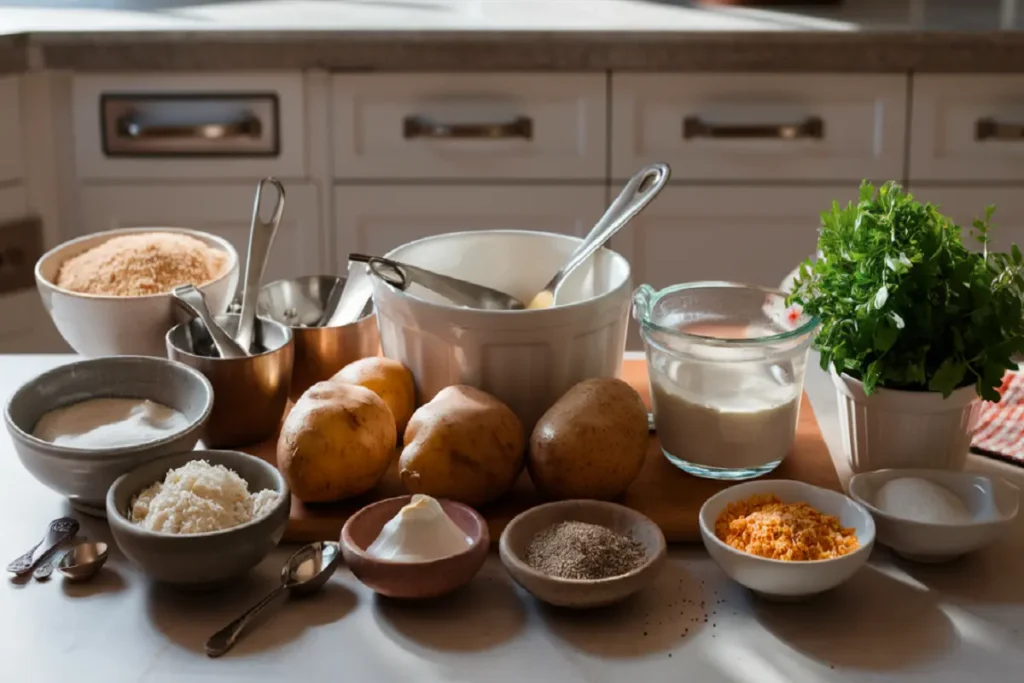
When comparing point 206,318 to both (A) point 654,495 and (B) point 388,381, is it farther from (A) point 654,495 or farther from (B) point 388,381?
(A) point 654,495

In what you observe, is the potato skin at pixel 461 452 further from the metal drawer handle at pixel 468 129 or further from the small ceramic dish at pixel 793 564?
the metal drawer handle at pixel 468 129

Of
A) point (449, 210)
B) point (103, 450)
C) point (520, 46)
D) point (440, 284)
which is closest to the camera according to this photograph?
point (103, 450)

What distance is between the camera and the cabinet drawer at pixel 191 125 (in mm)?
2266

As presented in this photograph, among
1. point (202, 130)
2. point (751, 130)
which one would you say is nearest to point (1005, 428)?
point (751, 130)

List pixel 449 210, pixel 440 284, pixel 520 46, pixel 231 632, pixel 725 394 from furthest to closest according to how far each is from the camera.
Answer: pixel 449 210 → pixel 520 46 → pixel 440 284 → pixel 725 394 → pixel 231 632

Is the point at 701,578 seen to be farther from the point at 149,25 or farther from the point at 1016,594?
the point at 149,25

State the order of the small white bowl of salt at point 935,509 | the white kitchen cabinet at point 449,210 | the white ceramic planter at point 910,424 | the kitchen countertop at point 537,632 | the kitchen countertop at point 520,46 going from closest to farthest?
1. the kitchen countertop at point 537,632
2. the small white bowl of salt at point 935,509
3. the white ceramic planter at point 910,424
4. the kitchen countertop at point 520,46
5. the white kitchen cabinet at point 449,210

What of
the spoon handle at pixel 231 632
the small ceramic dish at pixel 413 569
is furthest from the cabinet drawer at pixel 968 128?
the spoon handle at pixel 231 632

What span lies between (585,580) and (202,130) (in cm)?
163

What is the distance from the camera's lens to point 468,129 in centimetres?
228

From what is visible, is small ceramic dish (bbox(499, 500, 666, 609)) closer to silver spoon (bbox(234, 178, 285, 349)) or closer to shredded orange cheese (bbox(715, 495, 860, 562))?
shredded orange cheese (bbox(715, 495, 860, 562))

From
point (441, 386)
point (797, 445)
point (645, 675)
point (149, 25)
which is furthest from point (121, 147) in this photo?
point (645, 675)

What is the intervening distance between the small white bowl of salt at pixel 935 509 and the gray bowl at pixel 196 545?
436 mm

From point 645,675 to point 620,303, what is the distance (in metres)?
0.40
